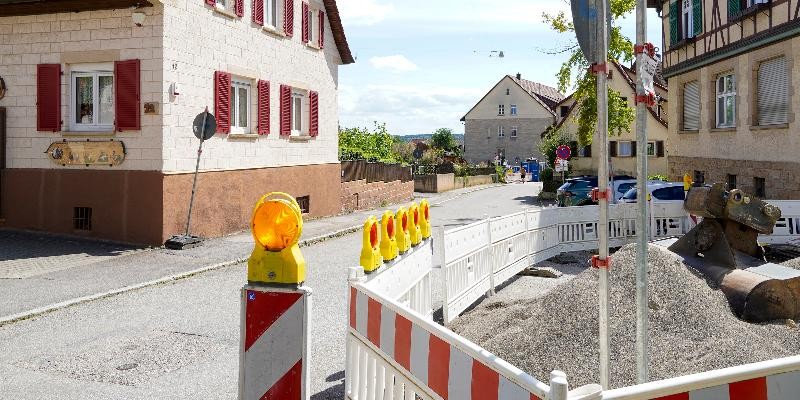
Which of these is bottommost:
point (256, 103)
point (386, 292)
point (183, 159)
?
point (386, 292)

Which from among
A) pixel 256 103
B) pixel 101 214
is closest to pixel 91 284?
pixel 101 214

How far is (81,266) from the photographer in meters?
12.6

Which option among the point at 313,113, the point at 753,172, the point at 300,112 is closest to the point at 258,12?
the point at 300,112

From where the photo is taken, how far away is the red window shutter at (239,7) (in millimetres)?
17875

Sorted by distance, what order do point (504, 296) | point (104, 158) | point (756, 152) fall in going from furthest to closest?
1. point (756, 152)
2. point (104, 158)
3. point (504, 296)

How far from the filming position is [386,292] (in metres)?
5.65

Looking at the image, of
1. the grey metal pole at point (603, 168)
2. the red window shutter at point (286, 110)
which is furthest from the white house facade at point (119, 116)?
the grey metal pole at point (603, 168)

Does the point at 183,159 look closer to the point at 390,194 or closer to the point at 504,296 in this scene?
the point at 504,296

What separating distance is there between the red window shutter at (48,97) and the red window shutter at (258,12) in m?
5.26

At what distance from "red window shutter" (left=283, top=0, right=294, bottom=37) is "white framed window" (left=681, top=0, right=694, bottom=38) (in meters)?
13.9

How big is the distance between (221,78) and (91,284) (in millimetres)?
7247

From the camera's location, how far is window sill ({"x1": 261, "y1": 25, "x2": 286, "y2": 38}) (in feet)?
63.7

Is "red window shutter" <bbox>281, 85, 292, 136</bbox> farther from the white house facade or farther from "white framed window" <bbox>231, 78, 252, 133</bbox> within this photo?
the white house facade

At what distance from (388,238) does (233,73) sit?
12.6 metres
